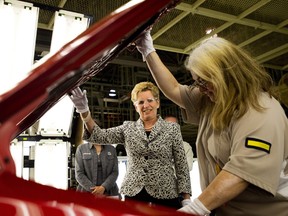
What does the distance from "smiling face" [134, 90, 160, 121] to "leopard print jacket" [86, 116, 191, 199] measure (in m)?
0.07

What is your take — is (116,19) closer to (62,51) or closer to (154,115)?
(62,51)

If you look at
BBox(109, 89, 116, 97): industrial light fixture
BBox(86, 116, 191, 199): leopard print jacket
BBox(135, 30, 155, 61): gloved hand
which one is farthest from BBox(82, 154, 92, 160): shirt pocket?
BBox(109, 89, 116, 97): industrial light fixture

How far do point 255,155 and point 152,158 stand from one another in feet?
5.04

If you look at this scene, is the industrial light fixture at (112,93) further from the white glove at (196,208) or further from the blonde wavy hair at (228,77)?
the white glove at (196,208)

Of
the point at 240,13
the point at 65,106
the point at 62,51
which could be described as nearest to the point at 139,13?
the point at 62,51

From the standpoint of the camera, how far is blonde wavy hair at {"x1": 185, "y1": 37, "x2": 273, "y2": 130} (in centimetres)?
120

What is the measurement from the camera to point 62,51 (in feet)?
2.18

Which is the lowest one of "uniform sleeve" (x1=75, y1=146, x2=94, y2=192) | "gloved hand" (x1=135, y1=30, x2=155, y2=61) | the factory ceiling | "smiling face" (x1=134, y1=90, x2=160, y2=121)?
"uniform sleeve" (x1=75, y1=146, x2=94, y2=192)

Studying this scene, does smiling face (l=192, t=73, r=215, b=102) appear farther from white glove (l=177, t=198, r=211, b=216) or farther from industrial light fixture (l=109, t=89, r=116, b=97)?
industrial light fixture (l=109, t=89, r=116, b=97)

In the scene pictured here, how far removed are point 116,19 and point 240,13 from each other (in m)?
5.34

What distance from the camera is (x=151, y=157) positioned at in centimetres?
256

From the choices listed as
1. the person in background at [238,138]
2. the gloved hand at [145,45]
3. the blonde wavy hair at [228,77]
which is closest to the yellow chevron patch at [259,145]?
the person in background at [238,138]

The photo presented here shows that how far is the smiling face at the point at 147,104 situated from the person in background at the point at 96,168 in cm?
142

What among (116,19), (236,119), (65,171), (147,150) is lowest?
(65,171)
